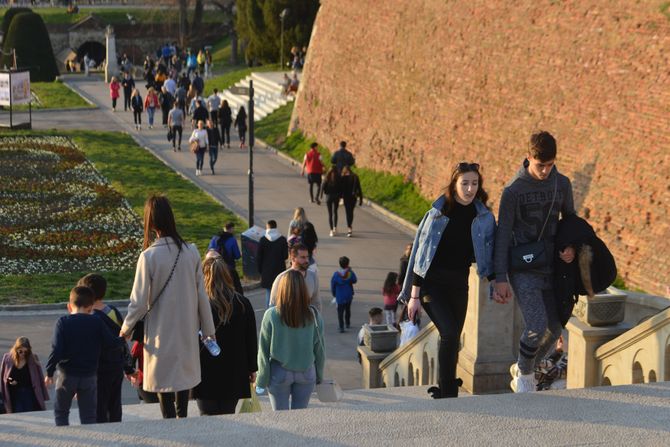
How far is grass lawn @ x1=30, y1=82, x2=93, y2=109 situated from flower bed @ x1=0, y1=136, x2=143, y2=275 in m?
10.4

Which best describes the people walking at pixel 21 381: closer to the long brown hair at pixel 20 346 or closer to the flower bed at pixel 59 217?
the long brown hair at pixel 20 346

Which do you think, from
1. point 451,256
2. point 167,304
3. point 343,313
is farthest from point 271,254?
point 167,304

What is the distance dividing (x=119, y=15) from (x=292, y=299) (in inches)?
2701

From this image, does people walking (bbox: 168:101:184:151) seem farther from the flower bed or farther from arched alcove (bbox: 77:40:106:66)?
arched alcove (bbox: 77:40:106:66)

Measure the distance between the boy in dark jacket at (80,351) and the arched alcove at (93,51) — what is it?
6530 cm

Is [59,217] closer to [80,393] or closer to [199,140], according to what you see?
[199,140]

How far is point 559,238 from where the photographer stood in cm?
784

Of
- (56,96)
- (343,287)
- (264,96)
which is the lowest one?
(56,96)

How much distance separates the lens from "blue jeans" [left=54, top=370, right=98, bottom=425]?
343 inches

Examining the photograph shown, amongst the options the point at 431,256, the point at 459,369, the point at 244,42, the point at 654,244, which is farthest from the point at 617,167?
the point at 244,42

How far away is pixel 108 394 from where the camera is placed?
360 inches

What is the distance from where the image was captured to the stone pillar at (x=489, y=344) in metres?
10.1

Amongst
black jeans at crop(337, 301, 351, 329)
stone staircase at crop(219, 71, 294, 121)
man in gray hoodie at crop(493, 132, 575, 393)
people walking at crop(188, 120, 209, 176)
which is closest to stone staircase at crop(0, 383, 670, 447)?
man in gray hoodie at crop(493, 132, 575, 393)

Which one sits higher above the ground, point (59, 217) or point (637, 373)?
point (637, 373)
